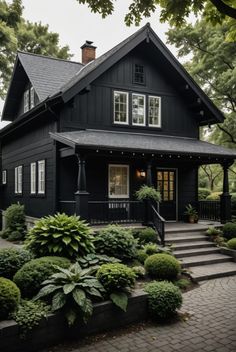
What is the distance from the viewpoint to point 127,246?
28.5ft

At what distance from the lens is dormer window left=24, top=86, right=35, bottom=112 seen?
52.2 feet

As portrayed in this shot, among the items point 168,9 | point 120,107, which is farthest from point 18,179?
point 168,9

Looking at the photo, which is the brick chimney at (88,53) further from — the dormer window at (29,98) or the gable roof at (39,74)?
the dormer window at (29,98)

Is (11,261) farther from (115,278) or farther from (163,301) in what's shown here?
(163,301)

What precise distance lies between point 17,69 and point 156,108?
757cm

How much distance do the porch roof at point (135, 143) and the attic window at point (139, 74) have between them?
2.40 m

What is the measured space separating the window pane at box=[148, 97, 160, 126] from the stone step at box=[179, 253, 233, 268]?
6.66m

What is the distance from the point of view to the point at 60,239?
7.60 meters

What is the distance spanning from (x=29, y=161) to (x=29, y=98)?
10.5 ft

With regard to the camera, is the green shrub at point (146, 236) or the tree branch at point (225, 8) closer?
the tree branch at point (225, 8)

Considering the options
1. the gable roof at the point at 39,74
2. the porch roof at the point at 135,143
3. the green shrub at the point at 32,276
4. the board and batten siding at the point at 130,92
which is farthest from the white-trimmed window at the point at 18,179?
the green shrub at the point at 32,276

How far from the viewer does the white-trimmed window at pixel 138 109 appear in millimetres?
14266

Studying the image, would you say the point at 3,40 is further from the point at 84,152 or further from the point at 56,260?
the point at 56,260

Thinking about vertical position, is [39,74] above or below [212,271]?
above
